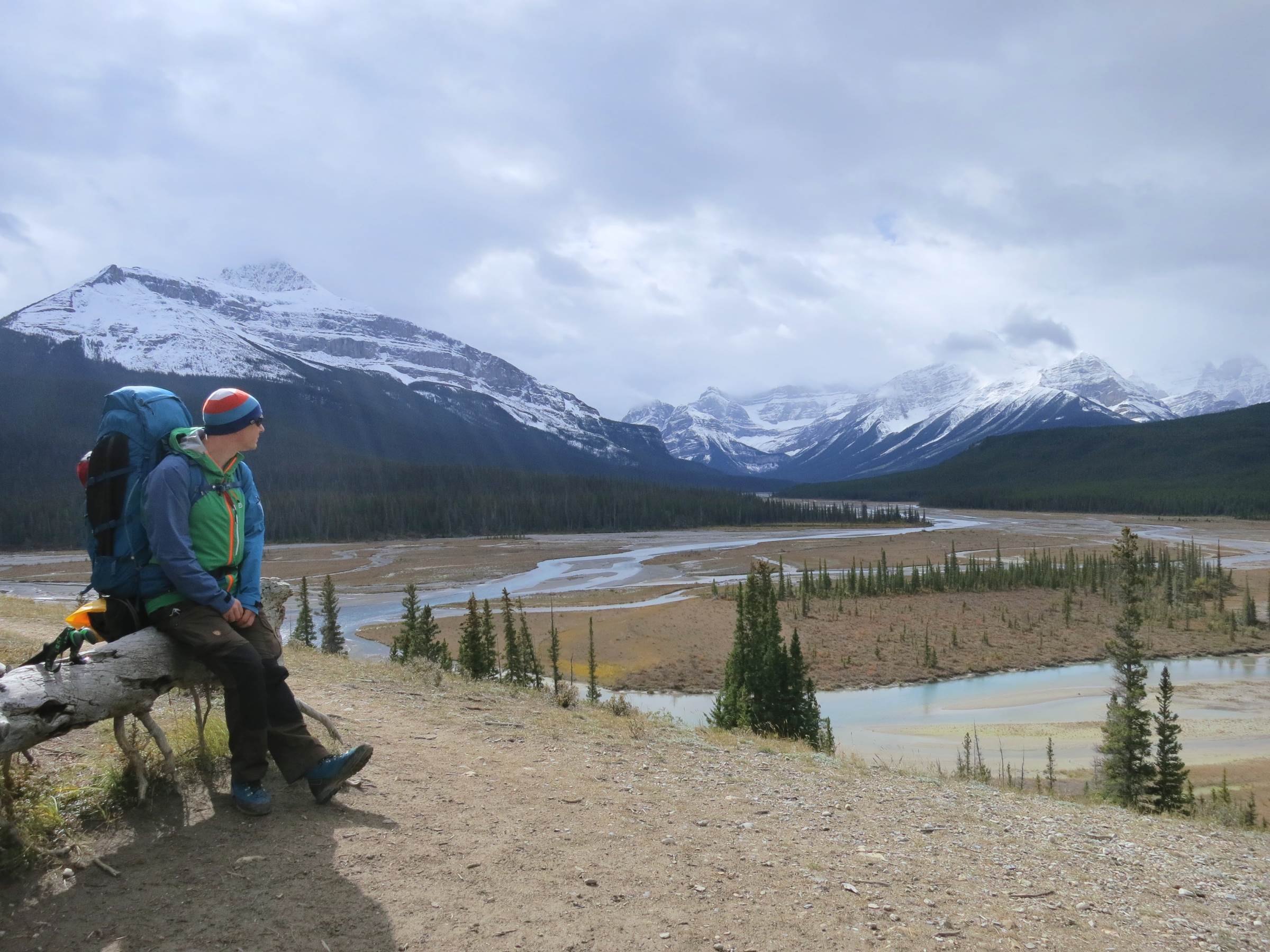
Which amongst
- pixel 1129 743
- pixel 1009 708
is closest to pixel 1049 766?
pixel 1129 743

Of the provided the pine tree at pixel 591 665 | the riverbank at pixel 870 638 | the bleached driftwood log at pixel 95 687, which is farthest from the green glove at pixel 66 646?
the riverbank at pixel 870 638

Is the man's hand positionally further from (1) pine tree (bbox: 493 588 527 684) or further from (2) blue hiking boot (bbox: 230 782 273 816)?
(1) pine tree (bbox: 493 588 527 684)

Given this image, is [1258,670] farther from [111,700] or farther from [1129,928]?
[111,700]

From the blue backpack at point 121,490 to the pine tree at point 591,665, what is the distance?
1655 centimetres

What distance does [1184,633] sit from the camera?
48.9 m

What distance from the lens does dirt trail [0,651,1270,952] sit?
426cm

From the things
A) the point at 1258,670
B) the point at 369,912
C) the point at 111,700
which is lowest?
the point at 1258,670

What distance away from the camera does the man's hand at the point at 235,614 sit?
5090 mm

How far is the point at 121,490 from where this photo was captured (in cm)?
497

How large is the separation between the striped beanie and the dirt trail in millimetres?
2752

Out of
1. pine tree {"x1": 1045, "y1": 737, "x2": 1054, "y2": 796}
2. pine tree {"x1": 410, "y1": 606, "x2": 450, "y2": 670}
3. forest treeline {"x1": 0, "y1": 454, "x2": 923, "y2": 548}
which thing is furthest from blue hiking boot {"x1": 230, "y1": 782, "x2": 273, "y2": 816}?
forest treeline {"x1": 0, "y1": 454, "x2": 923, "y2": 548}

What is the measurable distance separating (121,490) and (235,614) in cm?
Answer: 113

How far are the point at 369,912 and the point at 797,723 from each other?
23301 millimetres

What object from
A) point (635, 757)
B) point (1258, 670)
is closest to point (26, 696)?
point (635, 757)
